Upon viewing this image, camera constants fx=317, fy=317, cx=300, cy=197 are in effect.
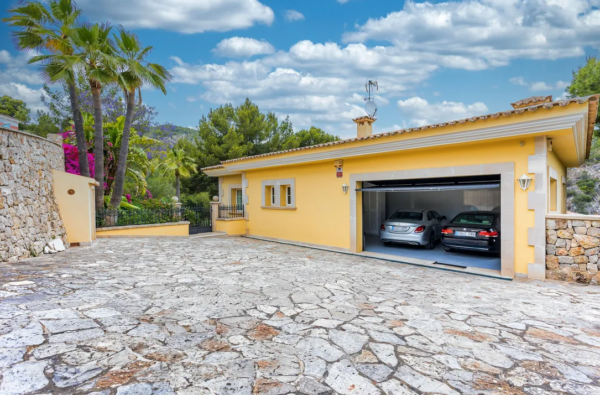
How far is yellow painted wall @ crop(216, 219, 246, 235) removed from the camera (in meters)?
15.1

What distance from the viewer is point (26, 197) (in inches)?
323

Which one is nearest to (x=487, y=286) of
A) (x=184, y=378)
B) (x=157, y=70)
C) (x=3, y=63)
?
(x=184, y=378)

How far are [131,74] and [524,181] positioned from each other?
46.0 ft

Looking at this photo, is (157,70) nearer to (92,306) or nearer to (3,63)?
(92,306)

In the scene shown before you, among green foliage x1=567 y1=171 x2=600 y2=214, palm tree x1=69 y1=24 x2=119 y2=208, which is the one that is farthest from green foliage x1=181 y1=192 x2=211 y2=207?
green foliage x1=567 y1=171 x2=600 y2=214

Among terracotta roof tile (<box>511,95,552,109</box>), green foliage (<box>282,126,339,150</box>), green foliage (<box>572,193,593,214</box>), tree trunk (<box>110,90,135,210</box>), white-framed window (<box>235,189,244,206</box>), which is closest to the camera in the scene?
terracotta roof tile (<box>511,95,552,109</box>)

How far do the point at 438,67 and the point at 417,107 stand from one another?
828 cm

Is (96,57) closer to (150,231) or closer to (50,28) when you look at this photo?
(50,28)

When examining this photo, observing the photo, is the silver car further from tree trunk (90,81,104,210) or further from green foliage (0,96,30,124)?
green foliage (0,96,30,124)

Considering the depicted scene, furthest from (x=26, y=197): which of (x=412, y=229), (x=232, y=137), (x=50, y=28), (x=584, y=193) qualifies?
(x=584, y=193)

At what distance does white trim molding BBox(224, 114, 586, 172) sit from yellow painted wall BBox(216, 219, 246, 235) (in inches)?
160

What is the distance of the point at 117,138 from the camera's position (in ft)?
50.6

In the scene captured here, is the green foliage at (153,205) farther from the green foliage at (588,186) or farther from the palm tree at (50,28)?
the green foliage at (588,186)

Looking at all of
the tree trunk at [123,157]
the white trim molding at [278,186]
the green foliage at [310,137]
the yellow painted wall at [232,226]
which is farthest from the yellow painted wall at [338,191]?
the green foliage at [310,137]
